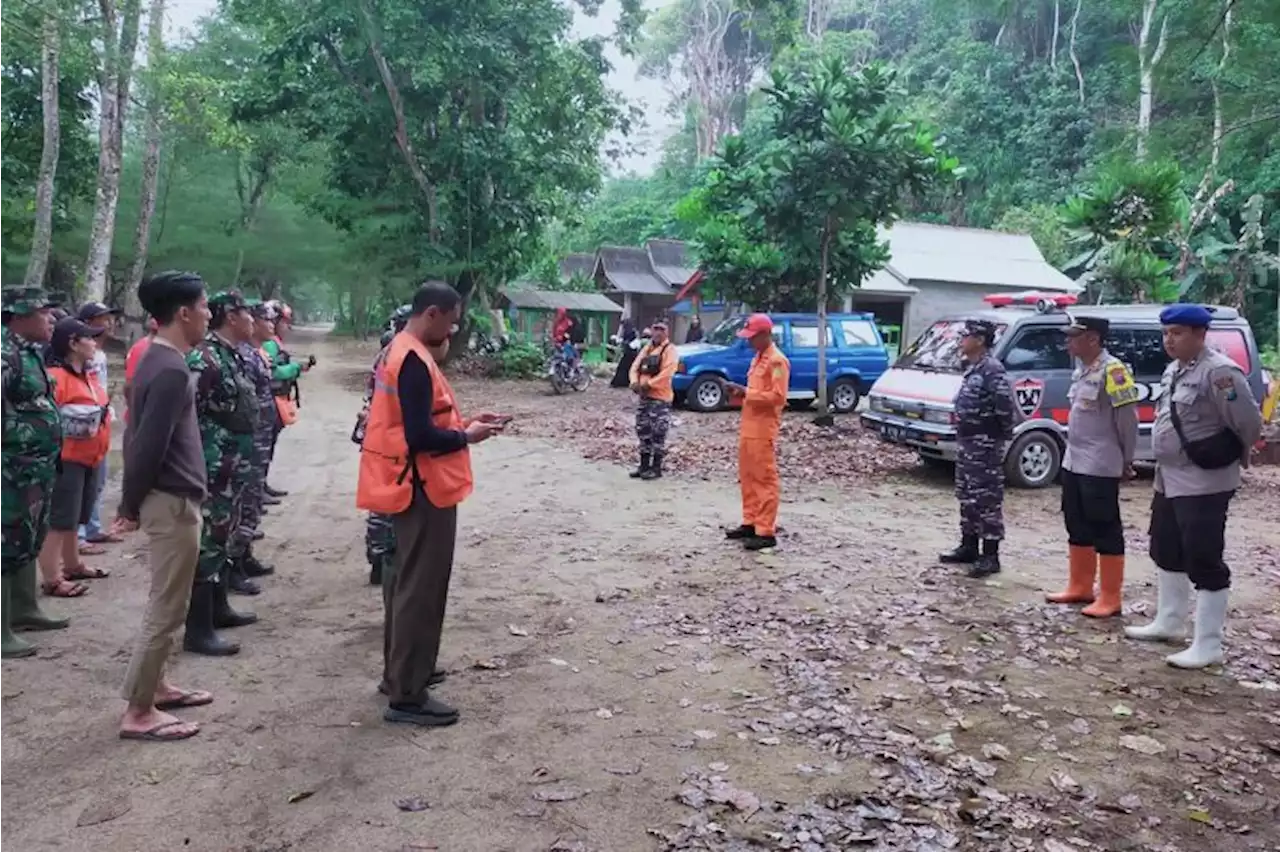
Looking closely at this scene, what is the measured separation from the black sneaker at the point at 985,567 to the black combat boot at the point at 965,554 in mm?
182

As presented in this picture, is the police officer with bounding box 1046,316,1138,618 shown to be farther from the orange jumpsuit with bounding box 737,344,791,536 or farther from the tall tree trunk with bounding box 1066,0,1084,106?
the tall tree trunk with bounding box 1066,0,1084,106

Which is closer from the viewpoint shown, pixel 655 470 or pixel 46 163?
pixel 655 470

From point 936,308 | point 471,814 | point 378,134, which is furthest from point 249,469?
point 936,308

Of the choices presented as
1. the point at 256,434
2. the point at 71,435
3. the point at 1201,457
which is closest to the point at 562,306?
the point at 71,435

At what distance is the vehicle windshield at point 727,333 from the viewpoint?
675 inches

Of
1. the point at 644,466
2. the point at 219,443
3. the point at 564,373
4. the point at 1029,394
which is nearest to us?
the point at 219,443

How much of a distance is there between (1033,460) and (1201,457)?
565cm

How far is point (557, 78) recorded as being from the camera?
74.8 feet

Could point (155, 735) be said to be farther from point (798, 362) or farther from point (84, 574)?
point (798, 362)

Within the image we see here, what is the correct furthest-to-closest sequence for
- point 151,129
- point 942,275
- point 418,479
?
point 942,275 < point 151,129 < point 418,479

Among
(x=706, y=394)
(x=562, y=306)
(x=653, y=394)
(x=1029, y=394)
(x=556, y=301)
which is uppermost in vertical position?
(x=556, y=301)

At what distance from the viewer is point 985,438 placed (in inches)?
266

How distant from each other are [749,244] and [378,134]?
388 inches

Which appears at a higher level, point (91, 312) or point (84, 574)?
point (91, 312)
